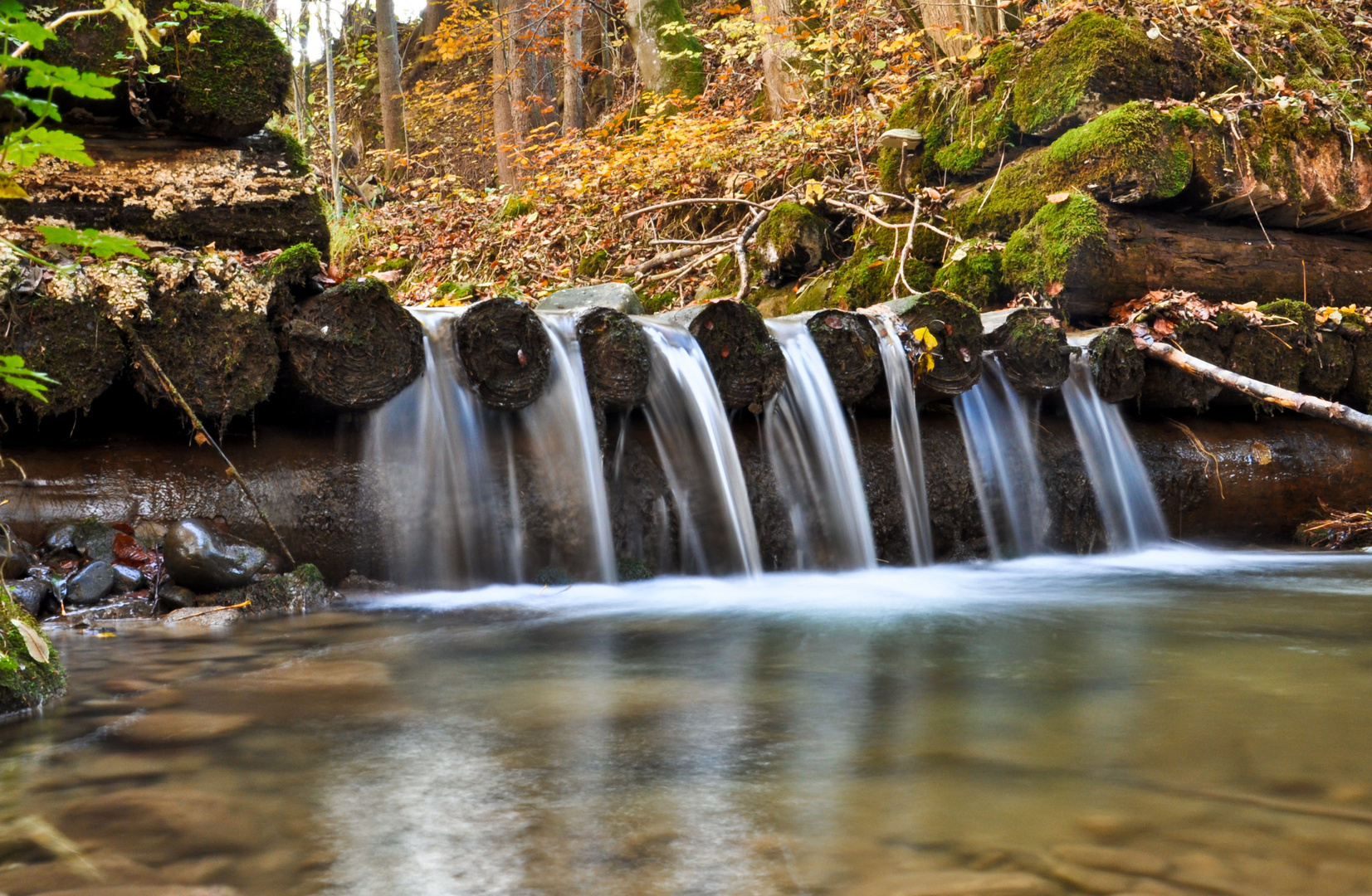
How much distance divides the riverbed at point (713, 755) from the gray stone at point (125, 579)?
31cm

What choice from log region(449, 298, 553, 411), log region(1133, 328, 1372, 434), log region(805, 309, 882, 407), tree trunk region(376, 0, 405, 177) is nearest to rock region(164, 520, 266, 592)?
log region(449, 298, 553, 411)

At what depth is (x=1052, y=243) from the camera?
704 centimetres

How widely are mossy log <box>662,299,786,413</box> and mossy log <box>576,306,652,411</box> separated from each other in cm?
41

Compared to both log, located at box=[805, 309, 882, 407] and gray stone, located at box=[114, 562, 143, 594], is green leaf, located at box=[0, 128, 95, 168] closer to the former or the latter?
gray stone, located at box=[114, 562, 143, 594]

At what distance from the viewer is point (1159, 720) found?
255 centimetres

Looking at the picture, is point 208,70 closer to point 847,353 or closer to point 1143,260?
point 847,353

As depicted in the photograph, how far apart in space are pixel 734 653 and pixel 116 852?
6.71ft

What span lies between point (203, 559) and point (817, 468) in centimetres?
306

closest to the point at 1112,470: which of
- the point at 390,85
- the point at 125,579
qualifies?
the point at 125,579

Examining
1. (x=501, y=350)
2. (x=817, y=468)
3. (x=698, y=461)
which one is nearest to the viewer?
(x=501, y=350)

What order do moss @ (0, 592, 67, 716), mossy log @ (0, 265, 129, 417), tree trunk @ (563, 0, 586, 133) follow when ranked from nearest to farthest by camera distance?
moss @ (0, 592, 67, 716)
mossy log @ (0, 265, 129, 417)
tree trunk @ (563, 0, 586, 133)

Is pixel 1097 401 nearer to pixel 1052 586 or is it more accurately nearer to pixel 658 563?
pixel 1052 586

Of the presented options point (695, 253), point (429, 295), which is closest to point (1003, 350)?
point (695, 253)

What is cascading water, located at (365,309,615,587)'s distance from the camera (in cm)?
493
